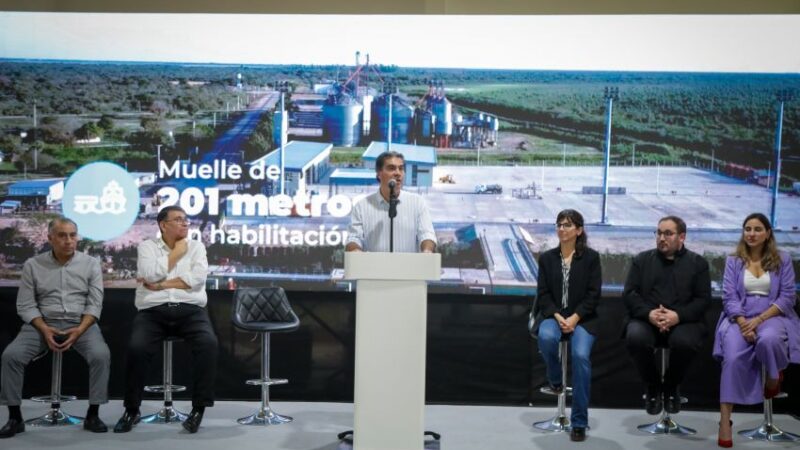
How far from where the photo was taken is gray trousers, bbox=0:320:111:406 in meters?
5.43

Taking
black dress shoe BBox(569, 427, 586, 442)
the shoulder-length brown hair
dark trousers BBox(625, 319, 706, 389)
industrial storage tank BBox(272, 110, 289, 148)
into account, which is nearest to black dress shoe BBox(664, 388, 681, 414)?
dark trousers BBox(625, 319, 706, 389)

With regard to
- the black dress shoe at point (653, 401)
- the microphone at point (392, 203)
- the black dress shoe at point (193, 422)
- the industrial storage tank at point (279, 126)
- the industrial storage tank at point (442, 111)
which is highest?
the industrial storage tank at point (442, 111)

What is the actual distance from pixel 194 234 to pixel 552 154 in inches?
99.5

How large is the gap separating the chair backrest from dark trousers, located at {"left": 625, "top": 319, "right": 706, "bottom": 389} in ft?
6.85

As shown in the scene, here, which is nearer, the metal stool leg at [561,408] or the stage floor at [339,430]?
the stage floor at [339,430]

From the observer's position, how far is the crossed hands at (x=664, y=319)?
18.3 feet

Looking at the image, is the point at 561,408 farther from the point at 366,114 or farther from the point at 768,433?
the point at 366,114

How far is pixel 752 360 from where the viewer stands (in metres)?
5.44

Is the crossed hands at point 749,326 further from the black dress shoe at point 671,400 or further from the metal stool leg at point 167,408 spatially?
the metal stool leg at point 167,408

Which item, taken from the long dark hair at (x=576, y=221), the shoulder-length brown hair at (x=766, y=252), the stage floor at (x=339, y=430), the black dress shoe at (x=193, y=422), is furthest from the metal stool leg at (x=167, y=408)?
the shoulder-length brown hair at (x=766, y=252)

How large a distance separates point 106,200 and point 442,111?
2.41 metres

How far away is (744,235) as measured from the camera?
5703 mm

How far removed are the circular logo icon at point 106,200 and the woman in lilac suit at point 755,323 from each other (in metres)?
3.96

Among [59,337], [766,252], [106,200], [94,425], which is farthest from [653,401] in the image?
[106,200]
